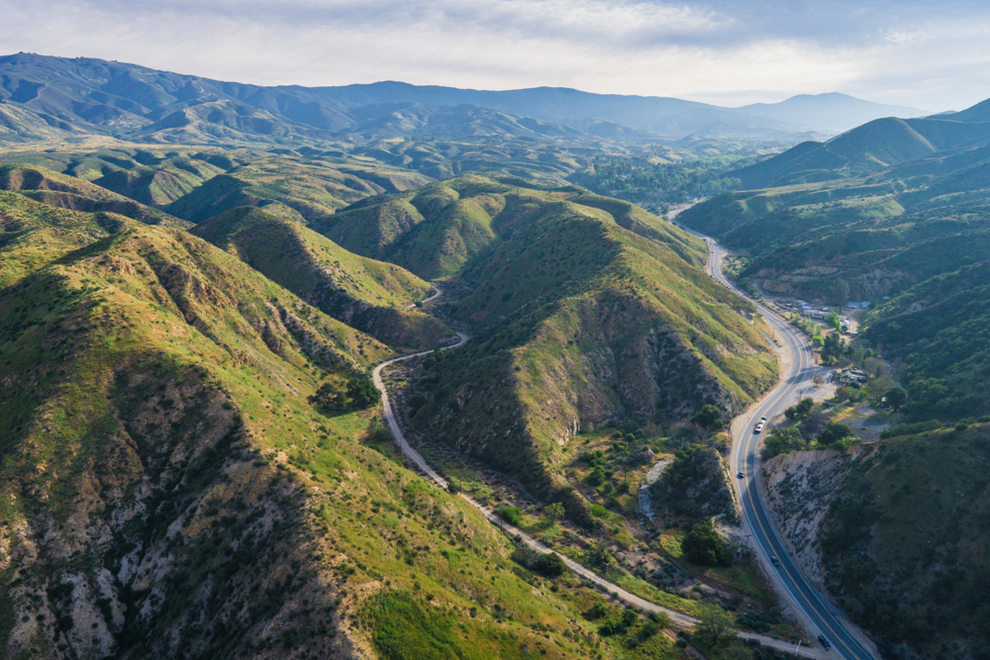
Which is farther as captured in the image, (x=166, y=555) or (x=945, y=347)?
(x=945, y=347)

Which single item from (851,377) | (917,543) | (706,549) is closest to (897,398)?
(851,377)

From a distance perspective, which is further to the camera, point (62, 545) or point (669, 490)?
point (669, 490)

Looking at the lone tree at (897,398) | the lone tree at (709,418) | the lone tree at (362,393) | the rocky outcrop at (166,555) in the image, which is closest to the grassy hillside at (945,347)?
the lone tree at (897,398)

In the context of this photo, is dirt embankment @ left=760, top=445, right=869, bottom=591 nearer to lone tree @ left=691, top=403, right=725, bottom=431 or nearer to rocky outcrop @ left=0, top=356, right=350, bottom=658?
lone tree @ left=691, top=403, right=725, bottom=431

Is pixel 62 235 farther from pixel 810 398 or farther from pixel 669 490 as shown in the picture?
pixel 810 398

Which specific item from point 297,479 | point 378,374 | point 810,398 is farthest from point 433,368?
point 810,398

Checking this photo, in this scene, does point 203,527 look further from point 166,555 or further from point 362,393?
point 362,393

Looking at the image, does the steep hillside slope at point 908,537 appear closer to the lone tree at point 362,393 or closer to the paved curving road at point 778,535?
the paved curving road at point 778,535
